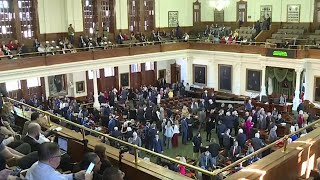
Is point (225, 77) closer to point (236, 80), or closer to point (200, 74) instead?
point (236, 80)

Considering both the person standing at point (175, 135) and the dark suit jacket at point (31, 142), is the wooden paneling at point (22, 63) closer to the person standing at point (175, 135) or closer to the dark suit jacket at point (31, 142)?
the person standing at point (175, 135)

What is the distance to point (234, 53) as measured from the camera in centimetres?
2572

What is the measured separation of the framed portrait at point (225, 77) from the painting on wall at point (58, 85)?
11171 millimetres

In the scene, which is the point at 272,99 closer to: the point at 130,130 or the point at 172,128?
the point at 172,128

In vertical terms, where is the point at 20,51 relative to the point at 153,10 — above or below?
below

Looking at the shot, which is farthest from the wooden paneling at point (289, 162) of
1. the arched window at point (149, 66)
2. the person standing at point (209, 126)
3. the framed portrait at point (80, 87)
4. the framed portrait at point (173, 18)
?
the framed portrait at point (173, 18)

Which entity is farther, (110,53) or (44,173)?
(110,53)

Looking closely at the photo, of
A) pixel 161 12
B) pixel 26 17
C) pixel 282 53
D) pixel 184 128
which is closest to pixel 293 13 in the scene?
pixel 282 53

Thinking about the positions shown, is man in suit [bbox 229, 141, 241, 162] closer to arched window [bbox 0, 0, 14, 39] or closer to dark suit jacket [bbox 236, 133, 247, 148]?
dark suit jacket [bbox 236, 133, 247, 148]

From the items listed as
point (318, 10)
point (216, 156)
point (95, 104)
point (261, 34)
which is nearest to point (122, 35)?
point (95, 104)

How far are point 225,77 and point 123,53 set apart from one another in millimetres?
7988

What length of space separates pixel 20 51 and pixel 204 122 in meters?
10.6

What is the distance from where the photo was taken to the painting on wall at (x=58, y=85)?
24.8 m

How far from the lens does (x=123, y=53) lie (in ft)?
78.4
